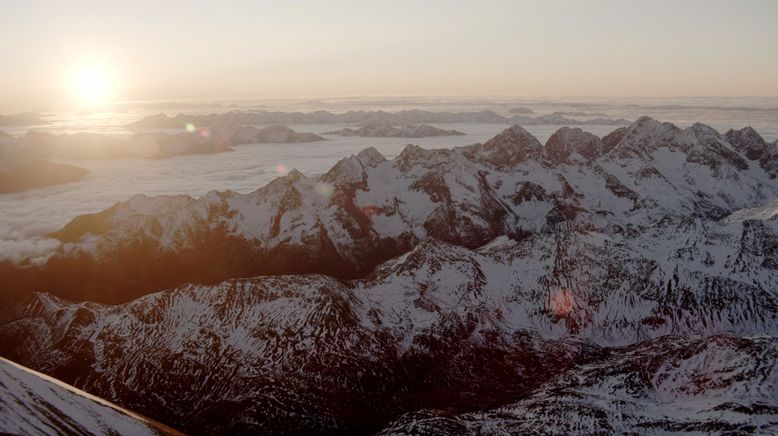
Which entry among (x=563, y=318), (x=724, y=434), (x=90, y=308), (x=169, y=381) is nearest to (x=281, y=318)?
(x=169, y=381)

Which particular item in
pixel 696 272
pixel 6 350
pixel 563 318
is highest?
pixel 696 272

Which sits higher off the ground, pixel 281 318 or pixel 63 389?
pixel 63 389

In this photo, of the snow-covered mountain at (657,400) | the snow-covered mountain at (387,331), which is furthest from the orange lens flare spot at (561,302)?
the snow-covered mountain at (657,400)

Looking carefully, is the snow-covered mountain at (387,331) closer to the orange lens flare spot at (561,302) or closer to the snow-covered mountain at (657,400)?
the orange lens flare spot at (561,302)

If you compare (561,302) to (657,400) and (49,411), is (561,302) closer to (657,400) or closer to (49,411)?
(657,400)

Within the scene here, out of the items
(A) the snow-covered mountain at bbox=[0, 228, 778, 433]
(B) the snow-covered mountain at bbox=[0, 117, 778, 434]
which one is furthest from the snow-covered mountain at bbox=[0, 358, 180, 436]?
(A) the snow-covered mountain at bbox=[0, 228, 778, 433]

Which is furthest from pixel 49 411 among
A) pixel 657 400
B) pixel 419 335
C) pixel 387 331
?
pixel 657 400

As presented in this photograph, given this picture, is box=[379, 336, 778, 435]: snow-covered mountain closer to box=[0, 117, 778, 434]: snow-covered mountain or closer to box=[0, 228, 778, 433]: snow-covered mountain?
box=[0, 117, 778, 434]: snow-covered mountain

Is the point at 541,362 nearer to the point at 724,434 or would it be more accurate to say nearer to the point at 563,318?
the point at 563,318
